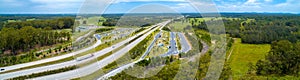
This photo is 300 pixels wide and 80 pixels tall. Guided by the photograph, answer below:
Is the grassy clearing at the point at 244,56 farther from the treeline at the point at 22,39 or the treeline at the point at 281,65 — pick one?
the treeline at the point at 22,39

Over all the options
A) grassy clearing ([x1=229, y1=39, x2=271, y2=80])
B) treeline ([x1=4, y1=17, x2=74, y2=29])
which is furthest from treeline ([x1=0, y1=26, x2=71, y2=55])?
grassy clearing ([x1=229, y1=39, x2=271, y2=80])

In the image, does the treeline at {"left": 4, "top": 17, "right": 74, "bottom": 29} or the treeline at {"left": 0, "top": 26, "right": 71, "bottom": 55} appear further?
the treeline at {"left": 4, "top": 17, "right": 74, "bottom": 29}

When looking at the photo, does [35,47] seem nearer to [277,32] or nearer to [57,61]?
[57,61]

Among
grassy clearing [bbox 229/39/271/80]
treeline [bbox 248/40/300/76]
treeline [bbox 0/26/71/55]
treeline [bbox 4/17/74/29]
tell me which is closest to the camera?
treeline [bbox 248/40/300/76]

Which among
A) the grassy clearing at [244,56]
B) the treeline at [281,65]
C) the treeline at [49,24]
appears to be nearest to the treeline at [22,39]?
the treeline at [49,24]

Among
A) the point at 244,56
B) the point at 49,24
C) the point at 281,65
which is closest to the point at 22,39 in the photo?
the point at 244,56

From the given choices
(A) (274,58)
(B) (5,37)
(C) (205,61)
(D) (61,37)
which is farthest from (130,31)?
(C) (205,61)

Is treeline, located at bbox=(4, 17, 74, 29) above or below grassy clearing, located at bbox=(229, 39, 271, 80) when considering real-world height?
above

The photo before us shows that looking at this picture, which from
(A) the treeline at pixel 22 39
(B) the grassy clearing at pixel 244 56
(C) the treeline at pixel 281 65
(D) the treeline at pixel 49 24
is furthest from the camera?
(D) the treeline at pixel 49 24

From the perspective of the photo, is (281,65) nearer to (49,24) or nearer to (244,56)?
(244,56)

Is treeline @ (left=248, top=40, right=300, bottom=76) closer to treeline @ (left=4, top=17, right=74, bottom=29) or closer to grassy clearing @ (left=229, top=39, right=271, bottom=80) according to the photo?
grassy clearing @ (left=229, top=39, right=271, bottom=80)
